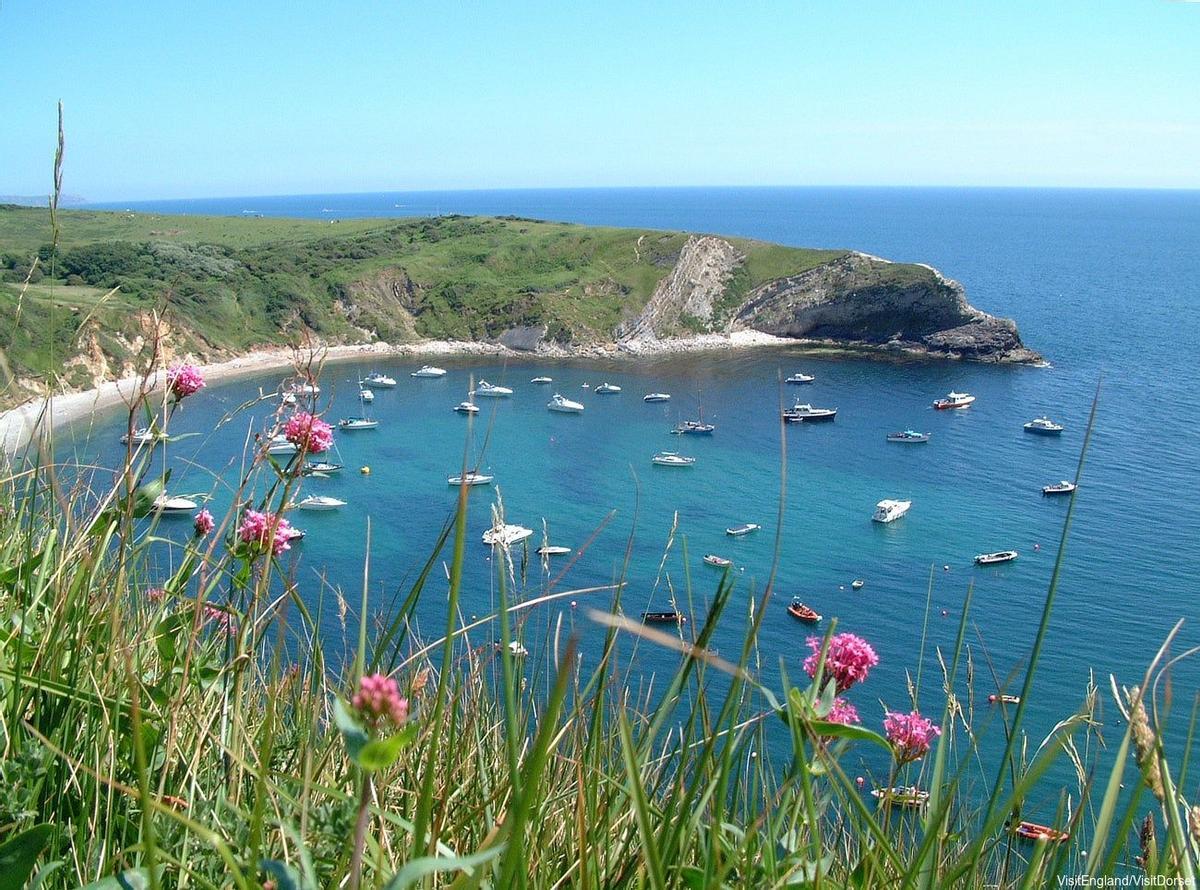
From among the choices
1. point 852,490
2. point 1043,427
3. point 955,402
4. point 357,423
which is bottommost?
point 852,490

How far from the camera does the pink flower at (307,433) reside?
58.4 inches

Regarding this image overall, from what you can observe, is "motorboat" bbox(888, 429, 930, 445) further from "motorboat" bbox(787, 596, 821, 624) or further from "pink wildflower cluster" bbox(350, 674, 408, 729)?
"pink wildflower cluster" bbox(350, 674, 408, 729)

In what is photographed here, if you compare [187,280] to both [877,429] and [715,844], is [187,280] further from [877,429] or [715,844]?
[715,844]

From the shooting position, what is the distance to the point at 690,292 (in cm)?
5528

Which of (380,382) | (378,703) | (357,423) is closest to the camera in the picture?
(378,703)

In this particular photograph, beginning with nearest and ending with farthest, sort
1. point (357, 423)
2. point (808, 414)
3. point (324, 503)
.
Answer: point (324, 503) → point (357, 423) → point (808, 414)

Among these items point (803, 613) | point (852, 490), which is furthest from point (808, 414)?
point (803, 613)

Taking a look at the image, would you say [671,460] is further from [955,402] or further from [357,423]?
[955,402]

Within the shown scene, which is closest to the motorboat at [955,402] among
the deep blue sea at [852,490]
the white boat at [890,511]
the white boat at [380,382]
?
the deep blue sea at [852,490]

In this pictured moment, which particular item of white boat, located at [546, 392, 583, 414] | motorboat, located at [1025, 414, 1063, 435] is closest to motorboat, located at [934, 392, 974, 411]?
motorboat, located at [1025, 414, 1063, 435]

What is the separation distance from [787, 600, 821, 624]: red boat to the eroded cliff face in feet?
105

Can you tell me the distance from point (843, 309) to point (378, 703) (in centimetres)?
5443

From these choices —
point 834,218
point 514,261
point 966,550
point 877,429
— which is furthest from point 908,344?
point 834,218

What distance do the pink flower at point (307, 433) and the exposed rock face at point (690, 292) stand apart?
51298 millimetres
